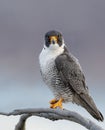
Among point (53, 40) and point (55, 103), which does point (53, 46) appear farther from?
point (55, 103)

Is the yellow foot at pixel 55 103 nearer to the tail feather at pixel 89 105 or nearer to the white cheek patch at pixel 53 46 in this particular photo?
the tail feather at pixel 89 105

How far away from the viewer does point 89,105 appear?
402 cm

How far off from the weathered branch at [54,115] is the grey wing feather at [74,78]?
1199 mm

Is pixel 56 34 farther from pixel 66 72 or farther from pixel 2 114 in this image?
pixel 2 114

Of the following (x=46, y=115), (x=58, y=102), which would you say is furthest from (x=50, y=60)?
(x=46, y=115)

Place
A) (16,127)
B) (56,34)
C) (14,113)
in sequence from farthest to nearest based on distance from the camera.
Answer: (56,34)
(16,127)
(14,113)

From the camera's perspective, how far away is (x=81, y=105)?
412 cm

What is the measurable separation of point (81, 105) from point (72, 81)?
28 cm

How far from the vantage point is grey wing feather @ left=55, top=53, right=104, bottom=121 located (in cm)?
405

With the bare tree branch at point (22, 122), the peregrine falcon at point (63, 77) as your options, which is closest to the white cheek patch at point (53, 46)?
the peregrine falcon at point (63, 77)

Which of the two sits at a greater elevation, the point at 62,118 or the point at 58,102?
the point at 62,118

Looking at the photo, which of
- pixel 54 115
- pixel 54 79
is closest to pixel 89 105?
pixel 54 79

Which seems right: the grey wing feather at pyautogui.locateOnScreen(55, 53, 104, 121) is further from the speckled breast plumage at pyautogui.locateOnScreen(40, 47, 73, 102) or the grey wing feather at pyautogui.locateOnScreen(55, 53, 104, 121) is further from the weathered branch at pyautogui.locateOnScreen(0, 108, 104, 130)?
the weathered branch at pyautogui.locateOnScreen(0, 108, 104, 130)

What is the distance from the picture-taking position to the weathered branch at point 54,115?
229cm
